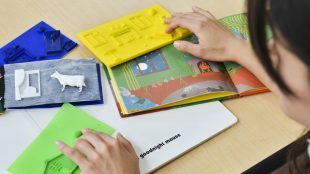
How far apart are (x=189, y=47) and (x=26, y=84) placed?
36 cm

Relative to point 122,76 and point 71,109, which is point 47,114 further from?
point 122,76

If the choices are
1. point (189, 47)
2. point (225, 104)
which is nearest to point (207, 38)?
point (189, 47)

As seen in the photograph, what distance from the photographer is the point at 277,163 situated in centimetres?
110

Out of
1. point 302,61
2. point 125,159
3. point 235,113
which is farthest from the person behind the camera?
point 235,113

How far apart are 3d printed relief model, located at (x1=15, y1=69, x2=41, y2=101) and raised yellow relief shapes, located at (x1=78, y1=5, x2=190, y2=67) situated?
0.46 ft

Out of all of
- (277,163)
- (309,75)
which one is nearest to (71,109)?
(309,75)

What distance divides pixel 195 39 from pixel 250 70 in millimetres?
148

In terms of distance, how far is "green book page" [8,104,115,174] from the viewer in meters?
0.75

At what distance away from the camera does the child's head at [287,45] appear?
51 centimetres

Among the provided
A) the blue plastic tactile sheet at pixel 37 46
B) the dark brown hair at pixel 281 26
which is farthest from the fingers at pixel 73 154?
the dark brown hair at pixel 281 26

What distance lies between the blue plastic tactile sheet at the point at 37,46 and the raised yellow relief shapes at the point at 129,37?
5 centimetres

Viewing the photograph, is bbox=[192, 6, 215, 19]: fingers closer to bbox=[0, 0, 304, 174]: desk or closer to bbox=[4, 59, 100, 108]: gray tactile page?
bbox=[0, 0, 304, 174]: desk

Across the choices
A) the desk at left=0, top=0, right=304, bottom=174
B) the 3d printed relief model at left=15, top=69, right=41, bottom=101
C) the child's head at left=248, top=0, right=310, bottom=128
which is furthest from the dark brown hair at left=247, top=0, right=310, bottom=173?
the 3d printed relief model at left=15, top=69, right=41, bottom=101

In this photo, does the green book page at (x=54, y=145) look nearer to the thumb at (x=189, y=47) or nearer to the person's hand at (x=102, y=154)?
the person's hand at (x=102, y=154)
